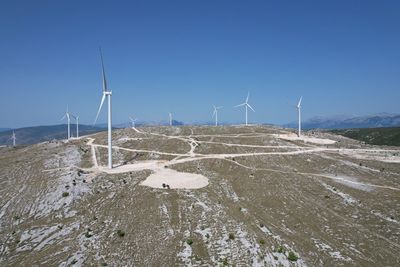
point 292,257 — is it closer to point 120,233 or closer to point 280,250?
point 280,250

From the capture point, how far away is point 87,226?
46.1 metres

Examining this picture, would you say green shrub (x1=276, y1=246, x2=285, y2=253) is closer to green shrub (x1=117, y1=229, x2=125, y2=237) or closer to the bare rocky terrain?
the bare rocky terrain

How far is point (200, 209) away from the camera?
49.5 metres

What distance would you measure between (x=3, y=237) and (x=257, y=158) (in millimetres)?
53263

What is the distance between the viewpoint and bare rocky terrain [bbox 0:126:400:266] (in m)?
38.8

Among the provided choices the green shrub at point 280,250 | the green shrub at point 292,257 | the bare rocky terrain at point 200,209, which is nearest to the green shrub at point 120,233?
the bare rocky terrain at point 200,209

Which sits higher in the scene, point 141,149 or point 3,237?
point 141,149

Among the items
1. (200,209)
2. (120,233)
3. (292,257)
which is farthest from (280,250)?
(120,233)

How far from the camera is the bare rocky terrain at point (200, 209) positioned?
3875cm

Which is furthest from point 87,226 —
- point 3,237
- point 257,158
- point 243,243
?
point 257,158

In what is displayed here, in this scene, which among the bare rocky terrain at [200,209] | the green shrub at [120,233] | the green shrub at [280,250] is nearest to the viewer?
the green shrub at [280,250]

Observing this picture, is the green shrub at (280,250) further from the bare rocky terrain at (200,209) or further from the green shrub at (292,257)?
the green shrub at (292,257)

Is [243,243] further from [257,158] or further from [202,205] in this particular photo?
[257,158]

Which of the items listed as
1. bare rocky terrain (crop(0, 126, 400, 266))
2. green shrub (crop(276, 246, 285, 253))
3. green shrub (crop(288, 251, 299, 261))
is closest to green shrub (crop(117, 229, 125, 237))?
bare rocky terrain (crop(0, 126, 400, 266))
